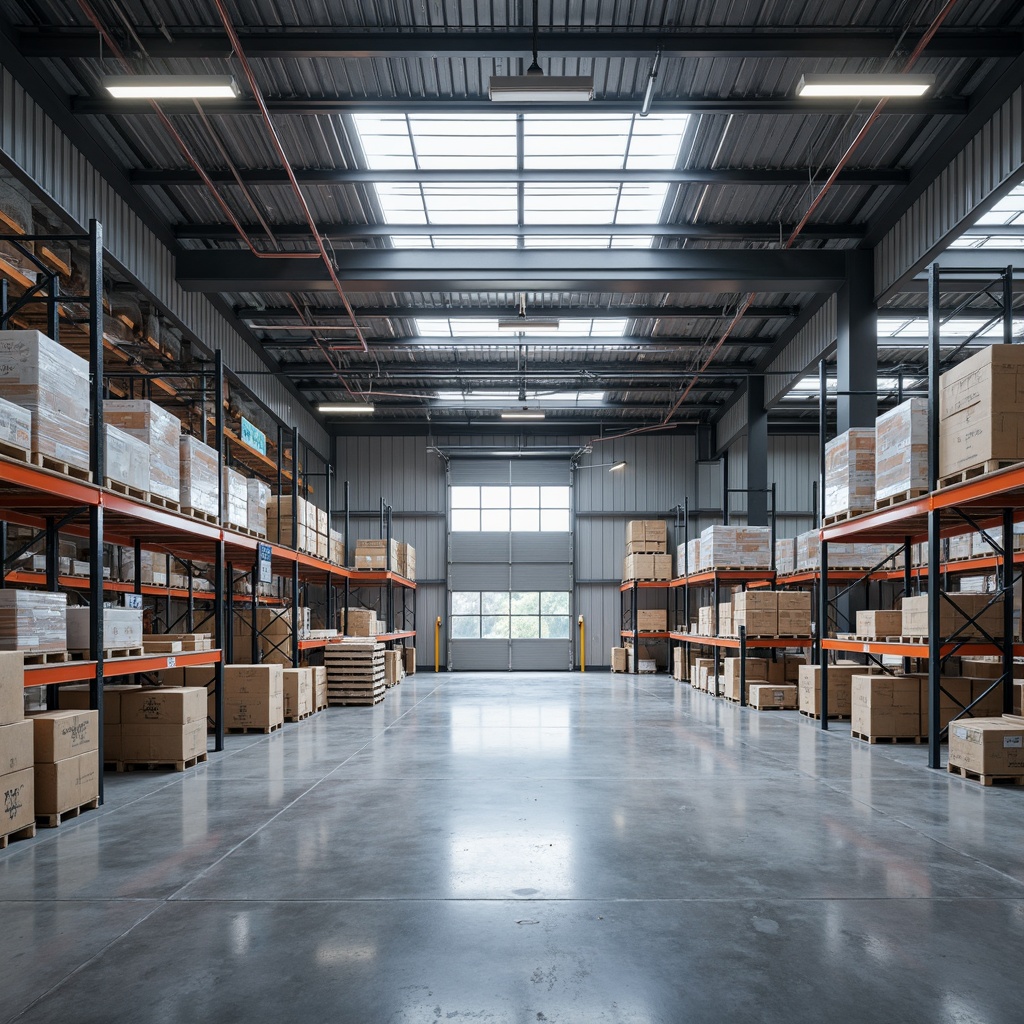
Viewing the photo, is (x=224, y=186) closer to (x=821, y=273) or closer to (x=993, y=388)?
(x=821, y=273)

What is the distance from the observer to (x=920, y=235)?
1298 centimetres

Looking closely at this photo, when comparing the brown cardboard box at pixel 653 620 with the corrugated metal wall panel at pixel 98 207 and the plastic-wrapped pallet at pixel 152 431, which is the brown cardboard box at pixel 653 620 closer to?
the corrugated metal wall panel at pixel 98 207

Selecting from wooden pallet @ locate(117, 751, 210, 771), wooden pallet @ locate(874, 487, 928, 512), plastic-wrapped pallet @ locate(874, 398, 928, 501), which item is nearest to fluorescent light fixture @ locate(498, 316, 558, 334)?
plastic-wrapped pallet @ locate(874, 398, 928, 501)

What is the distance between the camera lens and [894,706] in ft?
37.5

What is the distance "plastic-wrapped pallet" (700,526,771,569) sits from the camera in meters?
19.2

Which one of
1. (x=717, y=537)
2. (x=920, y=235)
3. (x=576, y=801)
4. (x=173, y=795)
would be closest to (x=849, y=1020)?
(x=576, y=801)

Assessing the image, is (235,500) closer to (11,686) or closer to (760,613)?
(11,686)

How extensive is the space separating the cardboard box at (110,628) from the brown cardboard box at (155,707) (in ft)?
2.62

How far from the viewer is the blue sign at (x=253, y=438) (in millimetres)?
18016

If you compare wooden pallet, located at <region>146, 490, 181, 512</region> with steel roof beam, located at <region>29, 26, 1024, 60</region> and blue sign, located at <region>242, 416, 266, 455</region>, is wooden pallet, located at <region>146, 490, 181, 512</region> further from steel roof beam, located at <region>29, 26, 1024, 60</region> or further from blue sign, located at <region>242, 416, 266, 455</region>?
blue sign, located at <region>242, 416, 266, 455</region>

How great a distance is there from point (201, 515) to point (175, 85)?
467cm

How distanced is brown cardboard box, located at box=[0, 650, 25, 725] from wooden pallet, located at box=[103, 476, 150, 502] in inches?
76.4

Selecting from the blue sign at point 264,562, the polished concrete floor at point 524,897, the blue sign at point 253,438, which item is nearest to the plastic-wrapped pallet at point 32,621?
the polished concrete floor at point 524,897

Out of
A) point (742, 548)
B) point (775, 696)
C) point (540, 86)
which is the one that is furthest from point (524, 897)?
point (742, 548)
